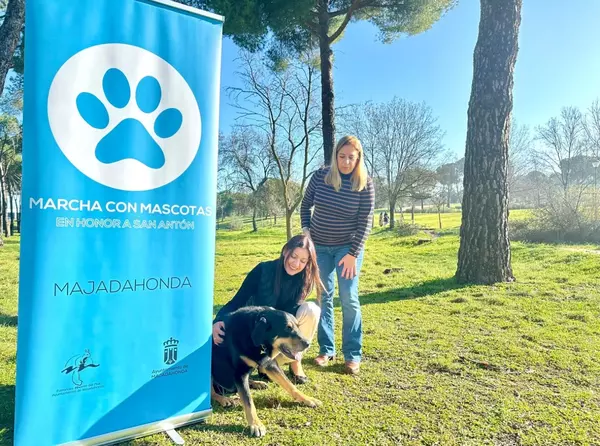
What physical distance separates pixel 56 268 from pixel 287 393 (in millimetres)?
1844

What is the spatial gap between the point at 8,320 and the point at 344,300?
468 cm

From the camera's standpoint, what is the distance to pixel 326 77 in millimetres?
9820

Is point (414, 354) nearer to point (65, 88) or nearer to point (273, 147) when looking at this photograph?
point (65, 88)

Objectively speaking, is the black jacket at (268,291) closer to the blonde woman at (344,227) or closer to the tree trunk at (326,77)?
the blonde woman at (344,227)

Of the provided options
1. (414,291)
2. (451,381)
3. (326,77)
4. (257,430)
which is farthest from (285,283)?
(326,77)

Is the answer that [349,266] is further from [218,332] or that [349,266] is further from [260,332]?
[218,332]

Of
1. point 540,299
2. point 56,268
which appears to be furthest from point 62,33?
point 540,299

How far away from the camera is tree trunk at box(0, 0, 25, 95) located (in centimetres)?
582

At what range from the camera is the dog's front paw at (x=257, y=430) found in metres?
2.44

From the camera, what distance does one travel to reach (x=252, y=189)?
26938mm

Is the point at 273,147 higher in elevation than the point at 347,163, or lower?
higher

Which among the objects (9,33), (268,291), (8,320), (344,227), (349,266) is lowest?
(8,320)

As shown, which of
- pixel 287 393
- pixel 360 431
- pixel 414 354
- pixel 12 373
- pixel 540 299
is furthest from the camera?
pixel 540 299

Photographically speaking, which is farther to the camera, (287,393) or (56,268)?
(287,393)
